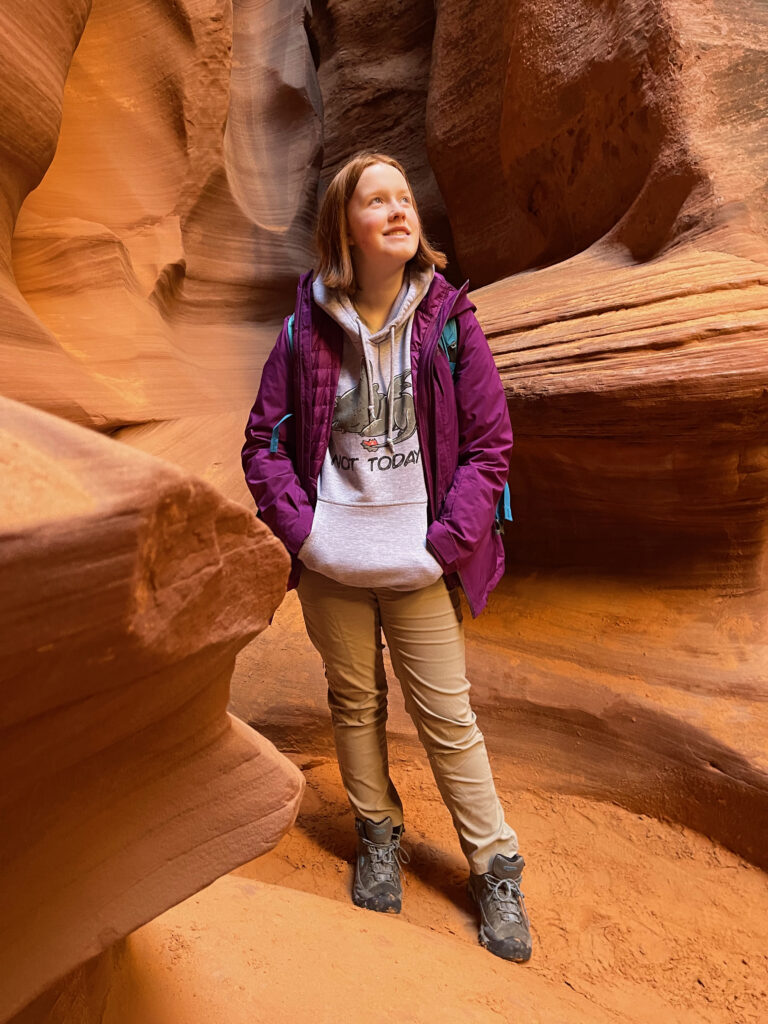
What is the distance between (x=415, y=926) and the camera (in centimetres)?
216

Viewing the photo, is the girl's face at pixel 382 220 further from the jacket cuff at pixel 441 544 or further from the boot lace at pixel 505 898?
the boot lace at pixel 505 898

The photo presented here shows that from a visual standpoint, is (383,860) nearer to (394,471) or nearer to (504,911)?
(504,911)

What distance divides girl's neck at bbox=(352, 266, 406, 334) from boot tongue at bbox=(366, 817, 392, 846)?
1492 millimetres

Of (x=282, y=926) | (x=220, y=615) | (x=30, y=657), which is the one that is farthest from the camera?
(x=282, y=926)

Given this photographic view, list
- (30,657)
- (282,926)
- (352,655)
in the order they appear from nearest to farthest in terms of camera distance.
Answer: (30,657) < (282,926) < (352,655)

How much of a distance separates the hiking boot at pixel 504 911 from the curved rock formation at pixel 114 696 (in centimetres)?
126

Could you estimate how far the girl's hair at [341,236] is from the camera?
7.05 feet

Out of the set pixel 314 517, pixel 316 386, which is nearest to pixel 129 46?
pixel 316 386

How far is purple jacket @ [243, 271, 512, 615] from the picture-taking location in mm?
2023

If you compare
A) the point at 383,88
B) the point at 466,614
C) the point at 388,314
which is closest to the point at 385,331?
the point at 388,314

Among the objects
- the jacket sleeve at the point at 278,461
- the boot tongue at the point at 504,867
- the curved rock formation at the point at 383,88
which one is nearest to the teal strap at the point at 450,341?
the jacket sleeve at the point at 278,461

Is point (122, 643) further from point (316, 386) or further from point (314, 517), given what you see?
point (316, 386)

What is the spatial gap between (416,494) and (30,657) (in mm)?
1395

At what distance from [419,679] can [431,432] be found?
2.25ft
